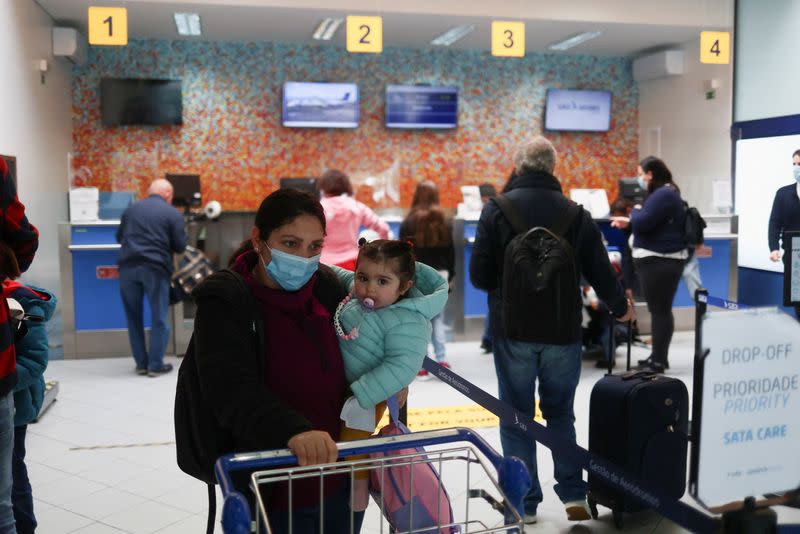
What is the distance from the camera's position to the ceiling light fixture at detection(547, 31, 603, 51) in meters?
8.66

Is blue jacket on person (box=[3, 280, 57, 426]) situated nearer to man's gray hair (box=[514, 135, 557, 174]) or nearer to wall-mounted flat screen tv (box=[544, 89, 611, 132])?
man's gray hair (box=[514, 135, 557, 174])

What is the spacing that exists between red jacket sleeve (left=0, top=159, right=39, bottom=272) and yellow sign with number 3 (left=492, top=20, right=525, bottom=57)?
17.4 feet

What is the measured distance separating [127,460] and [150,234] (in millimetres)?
2239

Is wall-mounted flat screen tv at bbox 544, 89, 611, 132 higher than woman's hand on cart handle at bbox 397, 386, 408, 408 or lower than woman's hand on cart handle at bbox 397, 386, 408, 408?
higher

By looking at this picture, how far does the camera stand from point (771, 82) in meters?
4.93

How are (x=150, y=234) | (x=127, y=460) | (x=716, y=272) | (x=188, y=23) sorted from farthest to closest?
(x=188, y=23), (x=716, y=272), (x=150, y=234), (x=127, y=460)

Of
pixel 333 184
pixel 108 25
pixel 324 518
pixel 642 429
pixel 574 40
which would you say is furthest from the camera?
pixel 574 40

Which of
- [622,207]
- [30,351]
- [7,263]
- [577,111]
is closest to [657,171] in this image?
[622,207]

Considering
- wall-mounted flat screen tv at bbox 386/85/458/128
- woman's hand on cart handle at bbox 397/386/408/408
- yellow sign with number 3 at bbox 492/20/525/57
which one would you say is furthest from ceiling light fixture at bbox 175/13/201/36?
woman's hand on cart handle at bbox 397/386/408/408

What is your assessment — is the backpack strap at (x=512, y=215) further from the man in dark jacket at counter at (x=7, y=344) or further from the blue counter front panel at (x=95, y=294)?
the blue counter front panel at (x=95, y=294)

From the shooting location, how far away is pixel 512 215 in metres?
3.07

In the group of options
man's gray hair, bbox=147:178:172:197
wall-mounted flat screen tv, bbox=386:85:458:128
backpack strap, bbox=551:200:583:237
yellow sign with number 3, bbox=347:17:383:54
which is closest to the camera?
backpack strap, bbox=551:200:583:237

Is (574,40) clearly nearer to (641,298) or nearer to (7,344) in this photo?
(641,298)

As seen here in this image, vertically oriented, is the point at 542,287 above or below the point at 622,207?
below
